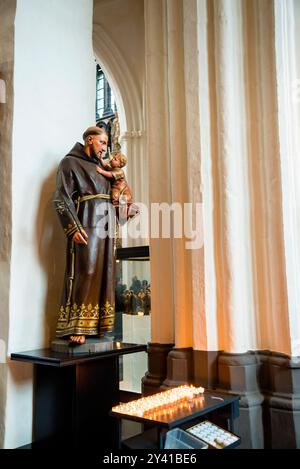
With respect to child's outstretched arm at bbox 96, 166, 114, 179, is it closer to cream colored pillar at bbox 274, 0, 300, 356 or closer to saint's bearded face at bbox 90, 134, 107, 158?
saint's bearded face at bbox 90, 134, 107, 158

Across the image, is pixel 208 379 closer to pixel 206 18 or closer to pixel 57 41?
pixel 206 18

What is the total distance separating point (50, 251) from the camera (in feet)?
11.4

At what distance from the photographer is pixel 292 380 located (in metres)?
2.94

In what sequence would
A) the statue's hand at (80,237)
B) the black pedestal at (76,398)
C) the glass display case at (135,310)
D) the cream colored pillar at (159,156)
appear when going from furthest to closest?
the glass display case at (135,310)
the cream colored pillar at (159,156)
the statue's hand at (80,237)
the black pedestal at (76,398)

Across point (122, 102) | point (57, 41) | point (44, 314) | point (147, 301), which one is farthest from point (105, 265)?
point (122, 102)

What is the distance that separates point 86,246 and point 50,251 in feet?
1.59

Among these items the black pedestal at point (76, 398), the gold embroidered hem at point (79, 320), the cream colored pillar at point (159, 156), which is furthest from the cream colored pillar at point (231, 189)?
the gold embroidered hem at point (79, 320)

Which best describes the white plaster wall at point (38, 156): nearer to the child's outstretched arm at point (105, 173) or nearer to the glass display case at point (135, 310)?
the child's outstretched arm at point (105, 173)

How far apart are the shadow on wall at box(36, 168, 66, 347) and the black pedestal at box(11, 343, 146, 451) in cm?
32

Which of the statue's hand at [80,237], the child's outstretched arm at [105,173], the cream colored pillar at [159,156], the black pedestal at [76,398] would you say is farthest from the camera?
the cream colored pillar at [159,156]

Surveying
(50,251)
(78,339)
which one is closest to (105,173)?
(50,251)

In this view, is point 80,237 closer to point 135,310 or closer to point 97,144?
point 97,144

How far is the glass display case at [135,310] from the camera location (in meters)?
4.28

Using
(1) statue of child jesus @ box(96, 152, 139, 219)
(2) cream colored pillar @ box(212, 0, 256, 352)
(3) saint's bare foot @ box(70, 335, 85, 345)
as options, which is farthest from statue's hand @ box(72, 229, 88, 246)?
(2) cream colored pillar @ box(212, 0, 256, 352)
